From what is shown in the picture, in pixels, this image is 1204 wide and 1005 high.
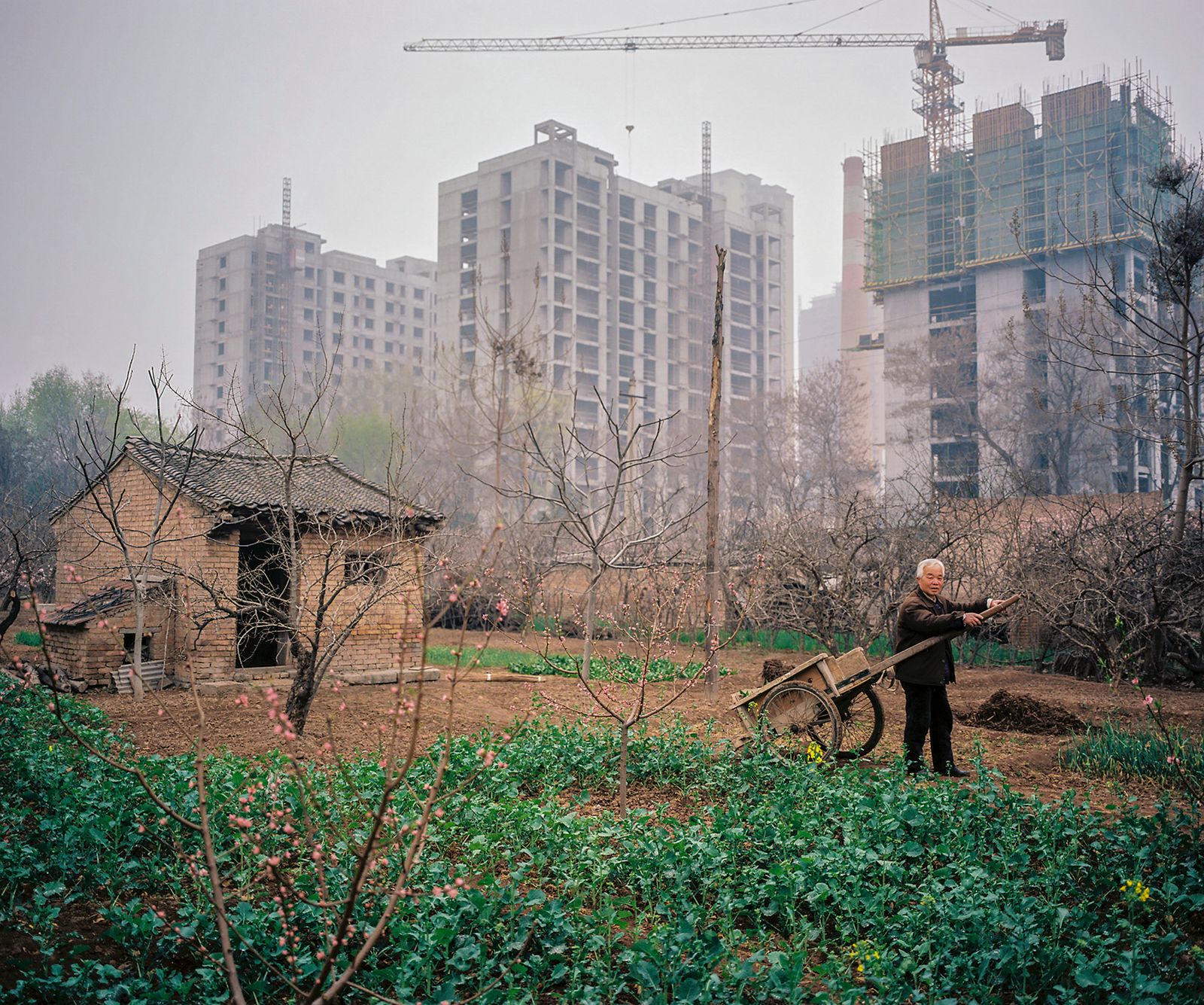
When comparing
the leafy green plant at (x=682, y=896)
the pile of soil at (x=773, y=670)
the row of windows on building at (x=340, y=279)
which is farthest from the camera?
the row of windows on building at (x=340, y=279)

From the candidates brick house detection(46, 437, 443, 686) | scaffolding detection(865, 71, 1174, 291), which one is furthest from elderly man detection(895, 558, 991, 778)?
scaffolding detection(865, 71, 1174, 291)

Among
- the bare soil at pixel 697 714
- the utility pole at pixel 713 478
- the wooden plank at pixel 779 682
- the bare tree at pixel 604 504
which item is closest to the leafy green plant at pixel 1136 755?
the bare soil at pixel 697 714

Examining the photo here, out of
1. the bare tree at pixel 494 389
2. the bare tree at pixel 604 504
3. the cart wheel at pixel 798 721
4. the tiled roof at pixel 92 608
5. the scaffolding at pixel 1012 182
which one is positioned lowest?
the cart wheel at pixel 798 721

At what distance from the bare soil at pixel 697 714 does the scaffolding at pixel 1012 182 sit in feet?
130

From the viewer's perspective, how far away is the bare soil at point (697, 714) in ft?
28.1

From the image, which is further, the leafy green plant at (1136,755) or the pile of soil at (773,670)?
the pile of soil at (773,670)

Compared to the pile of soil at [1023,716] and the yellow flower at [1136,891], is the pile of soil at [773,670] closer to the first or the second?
the pile of soil at [1023,716]

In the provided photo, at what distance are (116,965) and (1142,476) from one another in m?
52.8

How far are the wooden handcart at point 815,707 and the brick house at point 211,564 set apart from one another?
5.71 m

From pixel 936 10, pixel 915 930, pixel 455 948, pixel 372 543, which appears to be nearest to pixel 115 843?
pixel 455 948

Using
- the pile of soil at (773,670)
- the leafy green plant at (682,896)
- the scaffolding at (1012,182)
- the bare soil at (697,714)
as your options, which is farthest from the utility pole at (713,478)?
the scaffolding at (1012,182)

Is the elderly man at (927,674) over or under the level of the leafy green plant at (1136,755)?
over

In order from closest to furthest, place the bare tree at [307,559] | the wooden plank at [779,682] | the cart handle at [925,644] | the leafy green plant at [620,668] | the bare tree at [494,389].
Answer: the cart handle at [925,644] < the wooden plank at [779,682] < the bare tree at [307,559] < the leafy green plant at [620,668] < the bare tree at [494,389]

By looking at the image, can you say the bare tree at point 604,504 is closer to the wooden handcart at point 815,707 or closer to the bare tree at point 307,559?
the bare tree at point 307,559
